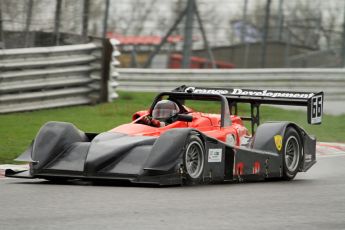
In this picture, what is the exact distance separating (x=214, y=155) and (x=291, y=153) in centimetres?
152

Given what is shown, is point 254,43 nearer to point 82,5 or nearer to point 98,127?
point 82,5

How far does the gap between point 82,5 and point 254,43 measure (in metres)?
4.87

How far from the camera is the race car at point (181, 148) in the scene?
8.90 meters

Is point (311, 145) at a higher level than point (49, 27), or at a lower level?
lower

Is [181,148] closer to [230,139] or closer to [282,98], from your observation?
[230,139]

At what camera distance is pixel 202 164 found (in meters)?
9.21

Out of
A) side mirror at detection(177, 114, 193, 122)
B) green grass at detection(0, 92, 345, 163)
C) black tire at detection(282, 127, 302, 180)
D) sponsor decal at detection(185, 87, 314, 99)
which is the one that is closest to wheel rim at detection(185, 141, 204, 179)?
side mirror at detection(177, 114, 193, 122)

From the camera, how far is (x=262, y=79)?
1989 centimetres

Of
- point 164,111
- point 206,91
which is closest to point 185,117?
point 164,111

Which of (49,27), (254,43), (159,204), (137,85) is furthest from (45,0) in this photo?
(159,204)

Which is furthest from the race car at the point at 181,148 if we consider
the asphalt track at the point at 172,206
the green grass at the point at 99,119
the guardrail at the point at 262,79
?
the guardrail at the point at 262,79

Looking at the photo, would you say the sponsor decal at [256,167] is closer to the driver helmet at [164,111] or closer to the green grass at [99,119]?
the driver helmet at [164,111]

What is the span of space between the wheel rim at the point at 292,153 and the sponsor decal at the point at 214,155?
4.10 ft

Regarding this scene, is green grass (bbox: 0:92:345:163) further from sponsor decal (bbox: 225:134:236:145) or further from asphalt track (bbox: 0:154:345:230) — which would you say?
asphalt track (bbox: 0:154:345:230)
